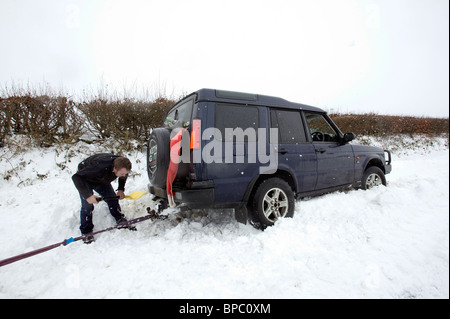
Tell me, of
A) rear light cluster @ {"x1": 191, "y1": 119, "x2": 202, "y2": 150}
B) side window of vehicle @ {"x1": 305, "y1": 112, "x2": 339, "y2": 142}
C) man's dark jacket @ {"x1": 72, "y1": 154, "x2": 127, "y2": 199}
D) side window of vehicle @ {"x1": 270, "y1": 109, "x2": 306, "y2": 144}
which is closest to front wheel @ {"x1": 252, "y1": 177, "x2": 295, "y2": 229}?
side window of vehicle @ {"x1": 270, "y1": 109, "x2": 306, "y2": 144}

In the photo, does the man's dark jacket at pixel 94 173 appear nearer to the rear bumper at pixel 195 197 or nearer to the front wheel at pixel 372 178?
the rear bumper at pixel 195 197

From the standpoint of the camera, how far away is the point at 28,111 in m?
5.39

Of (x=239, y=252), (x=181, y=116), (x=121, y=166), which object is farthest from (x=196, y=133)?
(x=239, y=252)

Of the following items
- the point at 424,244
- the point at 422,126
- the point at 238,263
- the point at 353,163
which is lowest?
the point at 238,263

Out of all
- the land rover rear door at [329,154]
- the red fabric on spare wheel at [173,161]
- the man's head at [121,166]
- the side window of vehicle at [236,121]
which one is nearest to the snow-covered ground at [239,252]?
the land rover rear door at [329,154]

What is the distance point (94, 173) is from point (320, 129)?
12.1 ft

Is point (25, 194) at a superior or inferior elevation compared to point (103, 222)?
superior

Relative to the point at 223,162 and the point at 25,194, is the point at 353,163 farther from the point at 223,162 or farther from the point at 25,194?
the point at 25,194

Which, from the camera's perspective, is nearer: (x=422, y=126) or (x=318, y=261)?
(x=318, y=261)

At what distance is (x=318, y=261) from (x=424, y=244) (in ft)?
3.44

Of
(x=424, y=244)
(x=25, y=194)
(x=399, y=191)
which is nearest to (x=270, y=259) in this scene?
(x=424, y=244)

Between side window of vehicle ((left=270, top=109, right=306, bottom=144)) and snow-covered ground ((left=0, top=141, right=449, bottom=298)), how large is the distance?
1135mm

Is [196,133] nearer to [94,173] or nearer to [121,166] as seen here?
[121,166]
